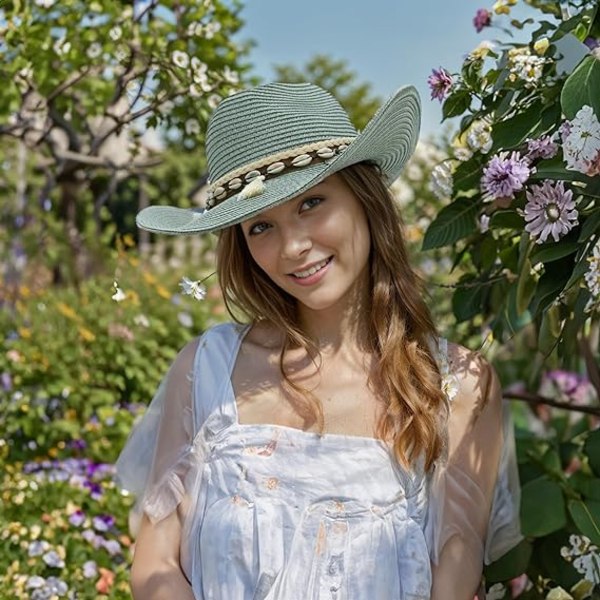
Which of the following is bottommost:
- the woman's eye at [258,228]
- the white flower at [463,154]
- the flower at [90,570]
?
the flower at [90,570]

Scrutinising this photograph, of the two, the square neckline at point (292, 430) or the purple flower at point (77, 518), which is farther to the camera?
the purple flower at point (77, 518)

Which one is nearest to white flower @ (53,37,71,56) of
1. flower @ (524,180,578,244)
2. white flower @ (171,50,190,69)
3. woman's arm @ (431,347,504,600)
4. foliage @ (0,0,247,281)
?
foliage @ (0,0,247,281)

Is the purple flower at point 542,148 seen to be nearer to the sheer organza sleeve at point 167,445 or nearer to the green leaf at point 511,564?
the sheer organza sleeve at point 167,445

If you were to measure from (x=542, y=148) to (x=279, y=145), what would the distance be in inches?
17.0

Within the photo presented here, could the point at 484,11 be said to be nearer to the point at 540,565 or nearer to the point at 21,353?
the point at 540,565

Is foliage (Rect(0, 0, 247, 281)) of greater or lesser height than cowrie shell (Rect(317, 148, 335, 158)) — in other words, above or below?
above

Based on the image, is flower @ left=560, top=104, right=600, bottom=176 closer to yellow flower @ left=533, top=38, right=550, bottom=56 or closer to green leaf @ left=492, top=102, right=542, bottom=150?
green leaf @ left=492, top=102, right=542, bottom=150

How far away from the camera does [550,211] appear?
1.45m

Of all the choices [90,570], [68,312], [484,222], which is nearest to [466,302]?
[484,222]

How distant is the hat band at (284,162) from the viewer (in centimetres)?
166

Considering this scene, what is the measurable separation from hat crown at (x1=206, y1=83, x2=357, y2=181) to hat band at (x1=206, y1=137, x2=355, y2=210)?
0.04 feet

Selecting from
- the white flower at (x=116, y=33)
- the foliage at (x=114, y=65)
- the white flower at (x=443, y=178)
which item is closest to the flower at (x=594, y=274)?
the white flower at (x=443, y=178)

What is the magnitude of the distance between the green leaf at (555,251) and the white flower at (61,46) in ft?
5.93

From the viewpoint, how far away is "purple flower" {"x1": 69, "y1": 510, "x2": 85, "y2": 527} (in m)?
2.67
